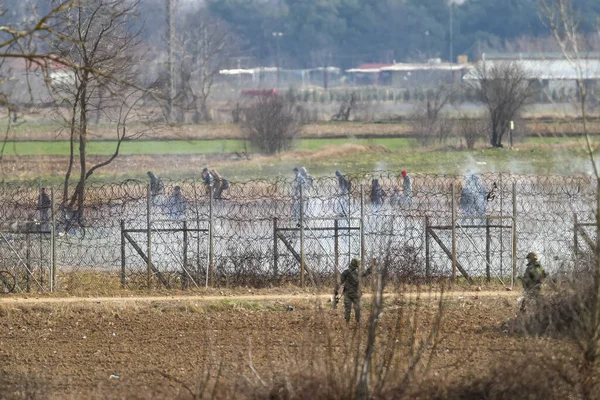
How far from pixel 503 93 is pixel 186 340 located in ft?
110

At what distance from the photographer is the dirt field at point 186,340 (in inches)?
416

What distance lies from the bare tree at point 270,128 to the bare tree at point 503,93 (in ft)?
28.6

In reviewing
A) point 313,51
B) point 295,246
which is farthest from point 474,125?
point 313,51

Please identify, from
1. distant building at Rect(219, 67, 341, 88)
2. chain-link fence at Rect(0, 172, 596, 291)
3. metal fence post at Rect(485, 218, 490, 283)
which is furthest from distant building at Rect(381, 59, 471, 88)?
metal fence post at Rect(485, 218, 490, 283)

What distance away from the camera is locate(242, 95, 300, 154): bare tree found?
42.8 metres

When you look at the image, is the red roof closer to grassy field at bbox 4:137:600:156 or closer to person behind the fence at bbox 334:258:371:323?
grassy field at bbox 4:137:600:156

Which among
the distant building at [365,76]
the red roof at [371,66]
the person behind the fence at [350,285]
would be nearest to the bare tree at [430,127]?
the person behind the fence at [350,285]

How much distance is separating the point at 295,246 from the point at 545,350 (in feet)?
29.1

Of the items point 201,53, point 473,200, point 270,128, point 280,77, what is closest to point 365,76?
point 280,77

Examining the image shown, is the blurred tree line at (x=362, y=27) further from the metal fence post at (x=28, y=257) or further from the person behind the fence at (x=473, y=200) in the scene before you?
the metal fence post at (x=28, y=257)

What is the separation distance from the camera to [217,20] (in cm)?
11294

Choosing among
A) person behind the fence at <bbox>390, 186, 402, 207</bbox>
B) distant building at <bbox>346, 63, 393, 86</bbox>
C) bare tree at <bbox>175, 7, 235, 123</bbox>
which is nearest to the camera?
person behind the fence at <bbox>390, 186, 402, 207</bbox>

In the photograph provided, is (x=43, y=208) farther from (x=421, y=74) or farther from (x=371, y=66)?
(x=371, y=66)

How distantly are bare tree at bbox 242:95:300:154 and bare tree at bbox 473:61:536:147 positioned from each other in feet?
28.6
